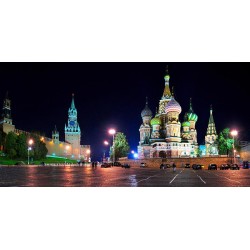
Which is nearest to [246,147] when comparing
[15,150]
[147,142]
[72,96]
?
[147,142]

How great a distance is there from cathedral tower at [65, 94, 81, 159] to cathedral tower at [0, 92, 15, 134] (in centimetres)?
4653

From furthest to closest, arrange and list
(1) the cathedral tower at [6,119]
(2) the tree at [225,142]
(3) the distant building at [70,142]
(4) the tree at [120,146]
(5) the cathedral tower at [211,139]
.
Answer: (3) the distant building at [70,142]
(5) the cathedral tower at [211,139]
(1) the cathedral tower at [6,119]
(4) the tree at [120,146]
(2) the tree at [225,142]

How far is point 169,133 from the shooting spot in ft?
268

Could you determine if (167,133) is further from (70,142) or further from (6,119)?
(70,142)

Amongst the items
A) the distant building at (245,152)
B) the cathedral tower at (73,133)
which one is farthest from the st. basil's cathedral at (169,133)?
the cathedral tower at (73,133)

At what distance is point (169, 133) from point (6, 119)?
47985 millimetres

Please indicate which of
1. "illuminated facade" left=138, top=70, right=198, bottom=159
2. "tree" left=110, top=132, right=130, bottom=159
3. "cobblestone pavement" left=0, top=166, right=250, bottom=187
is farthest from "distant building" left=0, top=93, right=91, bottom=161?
"cobblestone pavement" left=0, top=166, right=250, bottom=187

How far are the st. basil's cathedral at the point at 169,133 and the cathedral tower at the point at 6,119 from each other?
37.8m

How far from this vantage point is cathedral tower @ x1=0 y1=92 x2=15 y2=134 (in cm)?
9250

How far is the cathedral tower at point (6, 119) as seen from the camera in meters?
92.5

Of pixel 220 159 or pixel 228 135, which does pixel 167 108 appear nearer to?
pixel 228 135

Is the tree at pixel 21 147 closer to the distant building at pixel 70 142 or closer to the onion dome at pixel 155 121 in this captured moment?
the distant building at pixel 70 142

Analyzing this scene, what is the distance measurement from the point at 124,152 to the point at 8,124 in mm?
35734
